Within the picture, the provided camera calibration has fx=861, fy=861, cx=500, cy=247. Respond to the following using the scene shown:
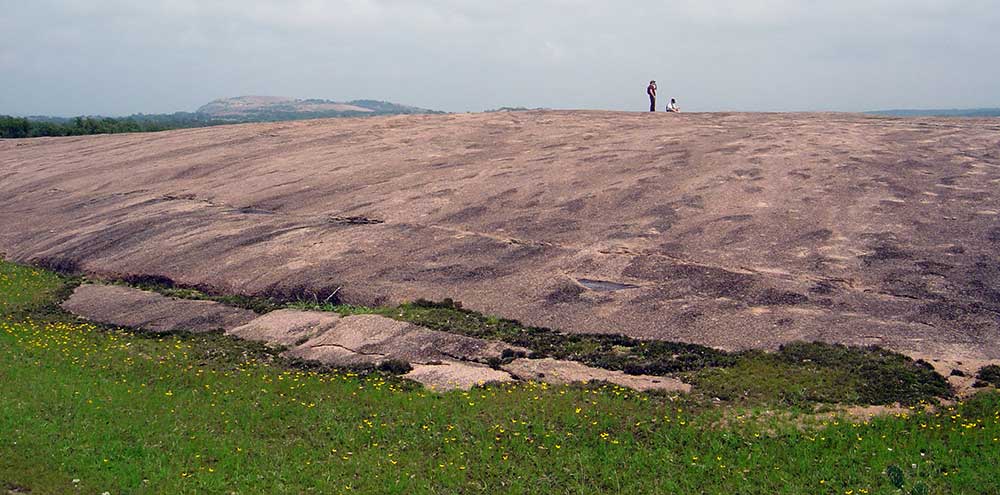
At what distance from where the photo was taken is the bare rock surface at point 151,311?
55.8 feet

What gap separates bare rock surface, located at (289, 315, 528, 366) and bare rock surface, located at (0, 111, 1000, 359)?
144cm

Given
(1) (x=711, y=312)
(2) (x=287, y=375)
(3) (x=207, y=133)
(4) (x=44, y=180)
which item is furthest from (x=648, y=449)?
(3) (x=207, y=133)

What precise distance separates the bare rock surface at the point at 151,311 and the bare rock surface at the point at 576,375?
6334mm

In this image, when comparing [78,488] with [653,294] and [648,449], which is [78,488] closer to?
[648,449]

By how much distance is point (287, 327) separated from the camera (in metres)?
16.2

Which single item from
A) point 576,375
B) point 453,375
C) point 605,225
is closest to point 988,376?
point 576,375

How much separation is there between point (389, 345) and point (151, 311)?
20.3ft

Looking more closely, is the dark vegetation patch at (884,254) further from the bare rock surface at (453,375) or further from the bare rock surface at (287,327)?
the bare rock surface at (287,327)

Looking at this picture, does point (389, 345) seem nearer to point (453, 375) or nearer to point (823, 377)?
point (453, 375)

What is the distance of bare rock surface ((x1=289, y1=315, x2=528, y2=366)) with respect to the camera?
14312 mm

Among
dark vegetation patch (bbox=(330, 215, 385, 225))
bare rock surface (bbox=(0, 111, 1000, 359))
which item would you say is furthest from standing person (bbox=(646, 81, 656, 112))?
dark vegetation patch (bbox=(330, 215, 385, 225))

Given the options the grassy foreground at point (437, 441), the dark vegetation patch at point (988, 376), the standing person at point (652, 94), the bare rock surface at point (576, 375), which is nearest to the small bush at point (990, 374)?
the dark vegetation patch at point (988, 376)

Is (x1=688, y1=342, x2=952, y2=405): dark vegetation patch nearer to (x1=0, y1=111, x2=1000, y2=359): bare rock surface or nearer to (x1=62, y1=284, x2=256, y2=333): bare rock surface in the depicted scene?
(x1=0, y1=111, x2=1000, y2=359): bare rock surface

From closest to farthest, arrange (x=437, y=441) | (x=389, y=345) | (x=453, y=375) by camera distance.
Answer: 1. (x=437, y=441)
2. (x=453, y=375)
3. (x=389, y=345)
